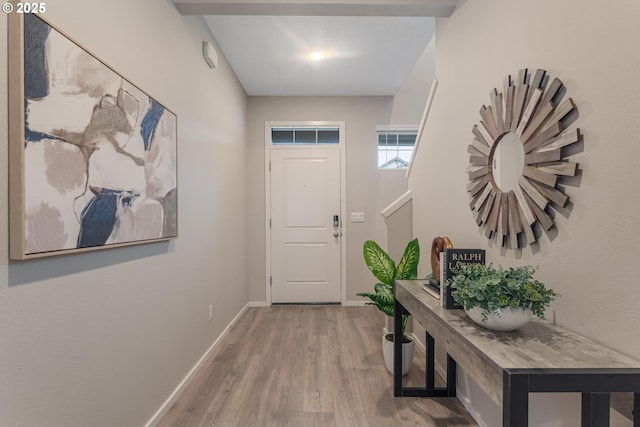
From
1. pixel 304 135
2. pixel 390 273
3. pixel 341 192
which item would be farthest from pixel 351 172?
pixel 390 273

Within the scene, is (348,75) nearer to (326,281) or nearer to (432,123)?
(432,123)

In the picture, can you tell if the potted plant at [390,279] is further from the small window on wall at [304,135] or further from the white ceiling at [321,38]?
the small window on wall at [304,135]

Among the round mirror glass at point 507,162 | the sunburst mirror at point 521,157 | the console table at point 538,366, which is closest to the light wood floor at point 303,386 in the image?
the console table at point 538,366

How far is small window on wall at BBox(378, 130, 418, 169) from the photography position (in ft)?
13.7

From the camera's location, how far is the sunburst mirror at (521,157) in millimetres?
1156

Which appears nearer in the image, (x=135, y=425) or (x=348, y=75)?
(x=135, y=425)

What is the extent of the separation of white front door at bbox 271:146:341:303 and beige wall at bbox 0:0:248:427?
113cm

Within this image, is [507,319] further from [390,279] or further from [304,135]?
[304,135]

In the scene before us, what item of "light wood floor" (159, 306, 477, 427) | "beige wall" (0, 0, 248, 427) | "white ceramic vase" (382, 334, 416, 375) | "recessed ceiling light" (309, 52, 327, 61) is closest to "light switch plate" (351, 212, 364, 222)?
"light wood floor" (159, 306, 477, 427)

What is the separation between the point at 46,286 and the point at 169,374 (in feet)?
3.67

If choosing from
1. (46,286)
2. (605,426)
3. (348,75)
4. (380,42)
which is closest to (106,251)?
(46,286)

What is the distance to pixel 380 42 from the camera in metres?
2.87

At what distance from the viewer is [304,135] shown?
4.14 metres

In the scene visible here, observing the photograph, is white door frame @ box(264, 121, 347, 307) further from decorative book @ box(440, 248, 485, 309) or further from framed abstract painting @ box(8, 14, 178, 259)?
decorative book @ box(440, 248, 485, 309)
